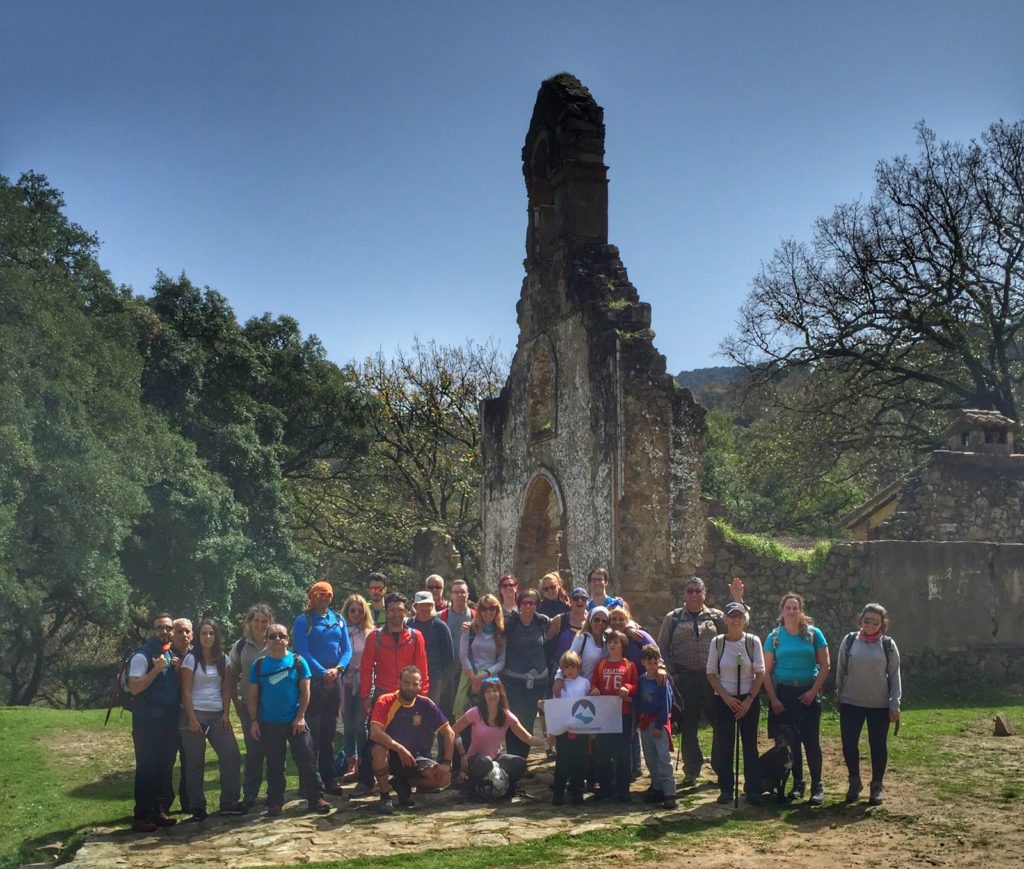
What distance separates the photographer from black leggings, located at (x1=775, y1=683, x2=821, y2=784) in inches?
387

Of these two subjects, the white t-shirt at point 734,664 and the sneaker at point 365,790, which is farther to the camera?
the sneaker at point 365,790

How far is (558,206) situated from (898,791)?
35.0ft

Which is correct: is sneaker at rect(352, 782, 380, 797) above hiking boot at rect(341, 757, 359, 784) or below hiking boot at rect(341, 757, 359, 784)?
below

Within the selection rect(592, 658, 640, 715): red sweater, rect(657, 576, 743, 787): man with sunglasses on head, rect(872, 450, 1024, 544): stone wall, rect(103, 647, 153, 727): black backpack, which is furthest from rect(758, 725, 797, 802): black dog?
rect(872, 450, 1024, 544): stone wall

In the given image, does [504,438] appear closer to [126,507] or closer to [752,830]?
[126,507]

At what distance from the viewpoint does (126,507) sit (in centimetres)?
2144

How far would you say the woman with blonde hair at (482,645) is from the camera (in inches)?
448

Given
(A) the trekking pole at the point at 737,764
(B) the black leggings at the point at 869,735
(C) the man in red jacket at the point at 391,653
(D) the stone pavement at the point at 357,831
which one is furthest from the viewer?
(C) the man in red jacket at the point at 391,653

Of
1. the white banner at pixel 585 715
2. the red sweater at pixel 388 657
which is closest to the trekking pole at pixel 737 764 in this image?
the white banner at pixel 585 715

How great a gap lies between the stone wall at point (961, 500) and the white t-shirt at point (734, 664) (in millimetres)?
9374

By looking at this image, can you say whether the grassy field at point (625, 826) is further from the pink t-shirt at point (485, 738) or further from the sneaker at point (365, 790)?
the pink t-shirt at point (485, 738)

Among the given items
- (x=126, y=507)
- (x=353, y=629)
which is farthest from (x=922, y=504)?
(x=126, y=507)

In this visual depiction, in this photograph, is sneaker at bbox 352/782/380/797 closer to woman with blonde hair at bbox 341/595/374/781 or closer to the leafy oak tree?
woman with blonde hair at bbox 341/595/374/781

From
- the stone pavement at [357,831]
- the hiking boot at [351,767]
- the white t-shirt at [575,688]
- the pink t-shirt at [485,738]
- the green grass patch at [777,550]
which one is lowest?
the stone pavement at [357,831]
